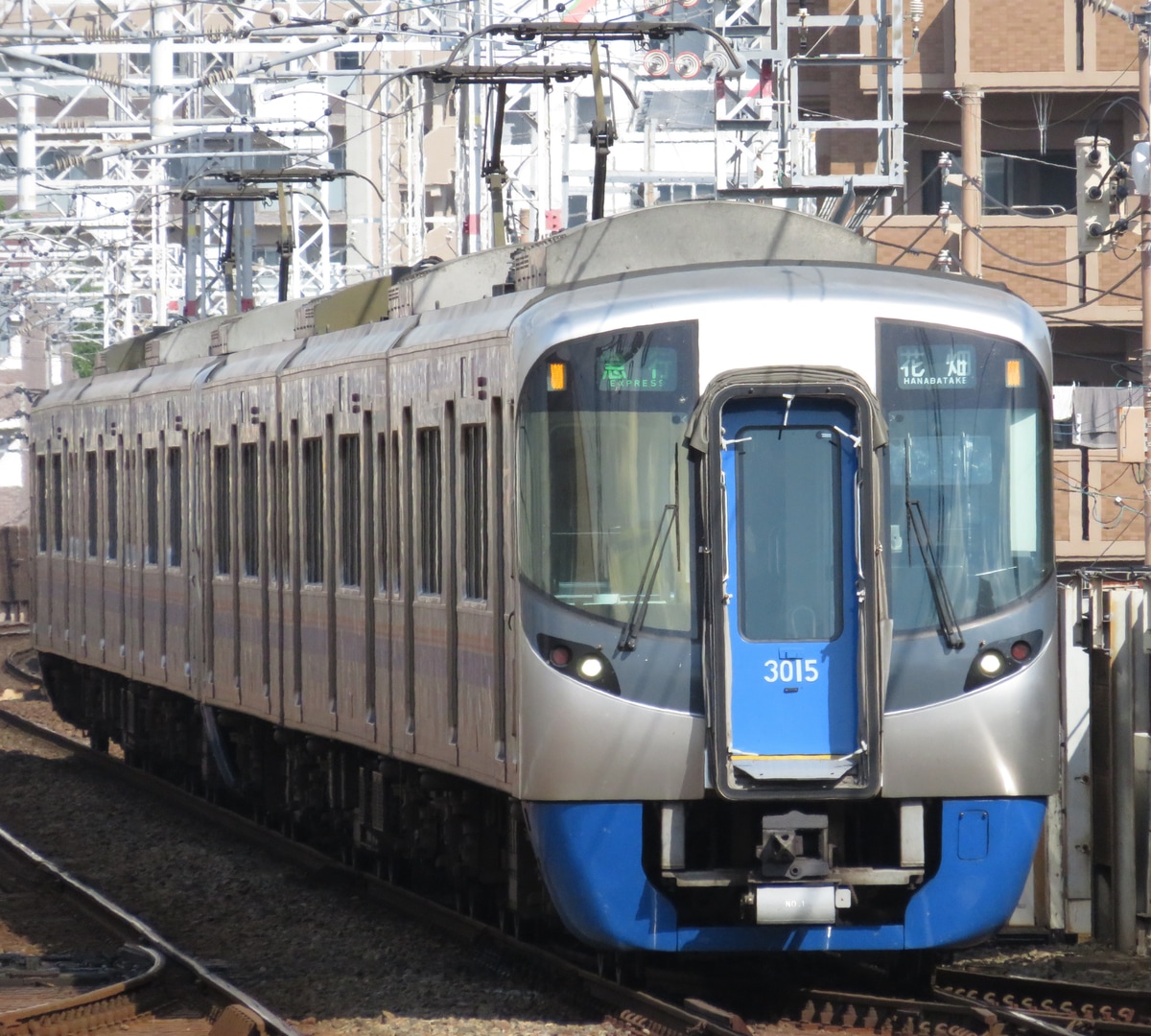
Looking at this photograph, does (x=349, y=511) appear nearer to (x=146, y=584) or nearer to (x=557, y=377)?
(x=557, y=377)

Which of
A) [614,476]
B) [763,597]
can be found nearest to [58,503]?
[614,476]

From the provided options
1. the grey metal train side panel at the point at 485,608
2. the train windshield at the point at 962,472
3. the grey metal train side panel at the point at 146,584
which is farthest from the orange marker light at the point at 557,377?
the grey metal train side panel at the point at 146,584

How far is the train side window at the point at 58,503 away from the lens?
20531 mm

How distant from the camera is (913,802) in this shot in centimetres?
→ 853

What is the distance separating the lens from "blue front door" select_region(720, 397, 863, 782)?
27.4 ft

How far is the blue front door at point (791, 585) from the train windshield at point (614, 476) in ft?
0.65

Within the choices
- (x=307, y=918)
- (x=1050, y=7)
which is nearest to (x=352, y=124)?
(x=1050, y=7)

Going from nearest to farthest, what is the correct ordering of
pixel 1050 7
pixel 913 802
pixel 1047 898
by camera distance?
1. pixel 913 802
2. pixel 1047 898
3. pixel 1050 7

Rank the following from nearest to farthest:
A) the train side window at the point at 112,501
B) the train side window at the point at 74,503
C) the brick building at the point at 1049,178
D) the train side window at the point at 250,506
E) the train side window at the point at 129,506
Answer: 1. the train side window at the point at 250,506
2. the train side window at the point at 129,506
3. the train side window at the point at 112,501
4. the train side window at the point at 74,503
5. the brick building at the point at 1049,178

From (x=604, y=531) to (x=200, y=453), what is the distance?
22.8 ft

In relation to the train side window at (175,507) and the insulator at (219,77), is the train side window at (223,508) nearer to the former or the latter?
the train side window at (175,507)

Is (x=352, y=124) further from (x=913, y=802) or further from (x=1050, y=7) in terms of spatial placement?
(x=913, y=802)

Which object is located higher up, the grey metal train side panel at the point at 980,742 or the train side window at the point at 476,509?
the train side window at the point at 476,509

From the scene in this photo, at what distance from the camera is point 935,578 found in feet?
28.0
